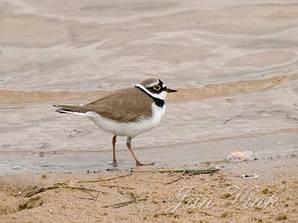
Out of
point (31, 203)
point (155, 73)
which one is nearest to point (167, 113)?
point (155, 73)

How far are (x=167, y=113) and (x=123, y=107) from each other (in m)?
2.15

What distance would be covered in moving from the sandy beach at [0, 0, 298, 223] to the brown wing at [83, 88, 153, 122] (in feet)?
1.62

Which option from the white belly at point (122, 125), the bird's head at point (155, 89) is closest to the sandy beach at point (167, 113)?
the white belly at point (122, 125)

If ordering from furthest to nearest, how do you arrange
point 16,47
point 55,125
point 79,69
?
point 16,47 → point 79,69 → point 55,125

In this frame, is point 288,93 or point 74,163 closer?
point 74,163

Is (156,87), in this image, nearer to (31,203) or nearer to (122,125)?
(122,125)

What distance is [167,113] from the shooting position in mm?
10656

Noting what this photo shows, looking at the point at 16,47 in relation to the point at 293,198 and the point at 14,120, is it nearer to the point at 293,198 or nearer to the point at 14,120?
the point at 14,120

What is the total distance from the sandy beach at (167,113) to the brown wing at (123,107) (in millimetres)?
495

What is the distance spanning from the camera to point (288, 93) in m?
11.1

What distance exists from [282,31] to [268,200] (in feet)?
22.9

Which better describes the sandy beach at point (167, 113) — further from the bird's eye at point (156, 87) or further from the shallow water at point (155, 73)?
the bird's eye at point (156, 87)

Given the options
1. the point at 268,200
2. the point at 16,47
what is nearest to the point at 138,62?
the point at 16,47

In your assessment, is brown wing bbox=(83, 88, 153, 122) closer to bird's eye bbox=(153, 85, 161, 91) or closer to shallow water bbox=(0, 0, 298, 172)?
bird's eye bbox=(153, 85, 161, 91)
